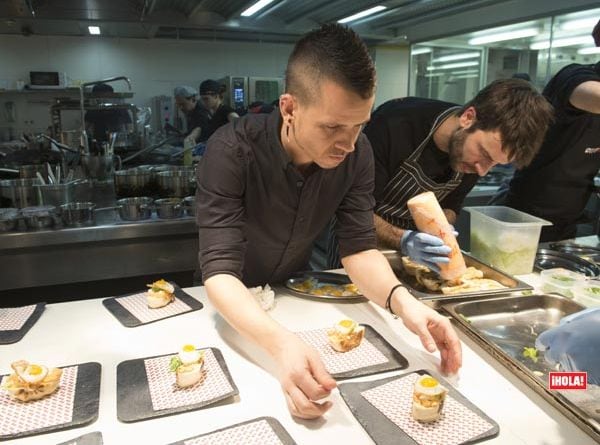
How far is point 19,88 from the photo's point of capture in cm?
564

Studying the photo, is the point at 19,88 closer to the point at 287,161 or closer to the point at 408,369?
the point at 287,161

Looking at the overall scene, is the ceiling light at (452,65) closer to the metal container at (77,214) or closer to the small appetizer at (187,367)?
the metal container at (77,214)

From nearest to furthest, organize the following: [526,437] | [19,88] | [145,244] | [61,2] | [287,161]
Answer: [526,437]
[287,161]
[145,244]
[61,2]
[19,88]

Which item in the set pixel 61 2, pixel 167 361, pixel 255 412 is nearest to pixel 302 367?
pixel 255 412

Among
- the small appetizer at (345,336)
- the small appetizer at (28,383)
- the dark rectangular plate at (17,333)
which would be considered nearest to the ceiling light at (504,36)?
the small appetizer at (345,336)

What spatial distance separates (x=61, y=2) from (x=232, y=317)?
11.1 feet

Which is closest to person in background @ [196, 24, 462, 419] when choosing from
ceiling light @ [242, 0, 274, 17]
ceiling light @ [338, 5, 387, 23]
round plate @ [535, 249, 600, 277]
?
round plate @ [535, 249, 600, 277]

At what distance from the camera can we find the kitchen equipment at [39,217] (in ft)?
8.20

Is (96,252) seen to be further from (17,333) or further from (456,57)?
(456,57)

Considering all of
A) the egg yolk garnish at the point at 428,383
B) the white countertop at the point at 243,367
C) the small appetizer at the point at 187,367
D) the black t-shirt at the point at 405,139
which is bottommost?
the white countertop at the point at 243,367

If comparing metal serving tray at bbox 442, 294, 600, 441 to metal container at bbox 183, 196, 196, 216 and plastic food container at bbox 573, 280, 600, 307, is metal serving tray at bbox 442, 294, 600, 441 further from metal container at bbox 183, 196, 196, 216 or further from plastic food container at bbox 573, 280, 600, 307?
metal container at bbox 183, 196, 196, 216

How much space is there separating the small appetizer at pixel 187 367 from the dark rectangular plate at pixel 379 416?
324 millimetres

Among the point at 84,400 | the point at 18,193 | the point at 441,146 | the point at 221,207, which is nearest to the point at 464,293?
the point at 441,146

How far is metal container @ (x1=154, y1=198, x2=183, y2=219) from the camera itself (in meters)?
2.73
